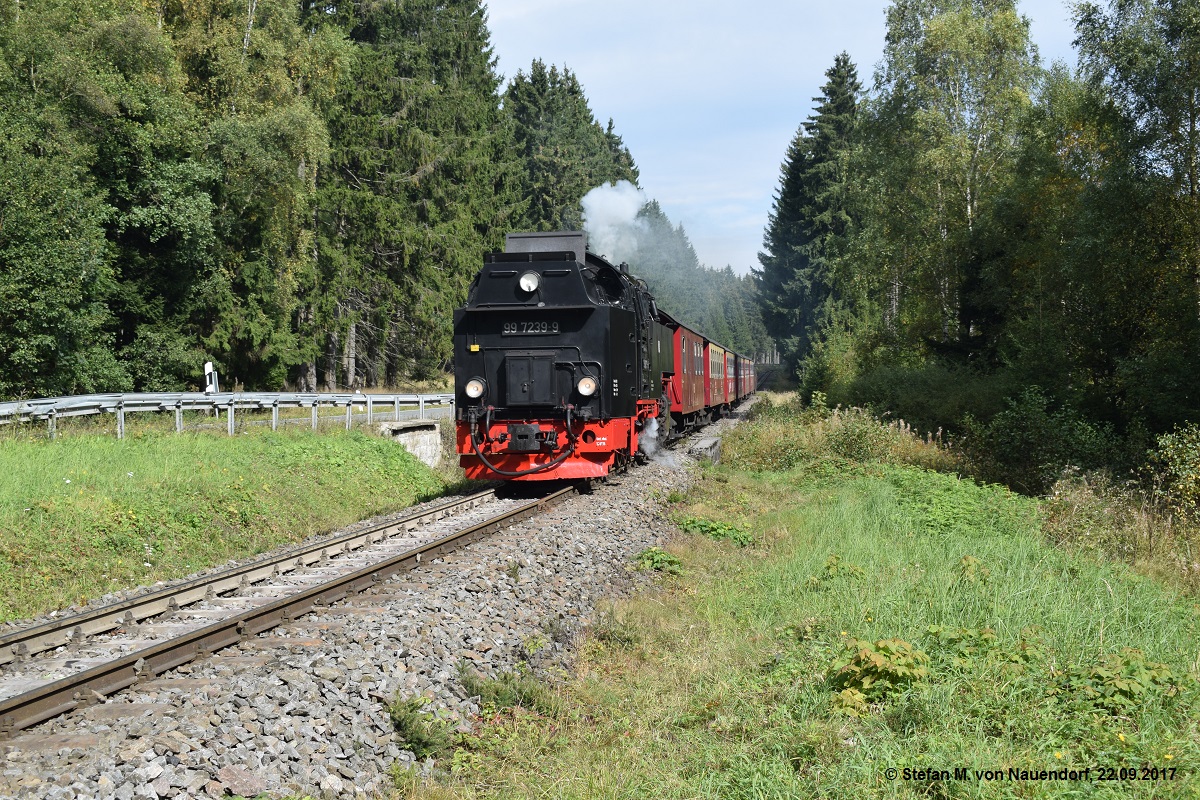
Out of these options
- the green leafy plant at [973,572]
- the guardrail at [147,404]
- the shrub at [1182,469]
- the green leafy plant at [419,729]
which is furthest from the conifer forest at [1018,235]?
the guardrail at [147,404]

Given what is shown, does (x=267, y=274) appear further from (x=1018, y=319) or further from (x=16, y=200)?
(x=1018, y=319)

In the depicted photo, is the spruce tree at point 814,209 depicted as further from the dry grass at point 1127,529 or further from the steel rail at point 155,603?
the steel rail at point 155,603

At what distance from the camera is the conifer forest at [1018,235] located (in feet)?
53.1

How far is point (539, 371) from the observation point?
12.6 m

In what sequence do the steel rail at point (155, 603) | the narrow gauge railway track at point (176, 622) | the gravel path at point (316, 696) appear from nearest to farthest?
the gravel path at point (316, 696) < the narrow gauge railway track at point (176, 622) < the steel rail at point (155, 603)

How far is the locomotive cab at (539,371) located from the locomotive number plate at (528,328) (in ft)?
0.05

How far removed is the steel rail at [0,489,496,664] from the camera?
6.22m

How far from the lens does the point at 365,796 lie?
427cm

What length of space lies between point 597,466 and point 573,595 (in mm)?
5121

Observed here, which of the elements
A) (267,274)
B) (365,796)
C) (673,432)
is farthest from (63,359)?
(365,796)

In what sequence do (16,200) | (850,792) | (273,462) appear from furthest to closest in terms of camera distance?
(16,200)
(273,462)
(850,792)

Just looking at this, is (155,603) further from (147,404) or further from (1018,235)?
(1018,235)

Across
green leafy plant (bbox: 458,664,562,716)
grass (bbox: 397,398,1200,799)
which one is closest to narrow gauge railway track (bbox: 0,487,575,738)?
green leafy plant (bbox: 458,664,562,716)

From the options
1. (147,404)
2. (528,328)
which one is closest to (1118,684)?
(528,328)
